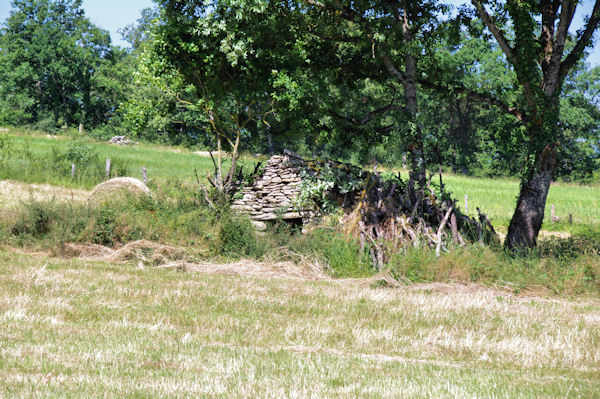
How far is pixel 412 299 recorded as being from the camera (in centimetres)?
930

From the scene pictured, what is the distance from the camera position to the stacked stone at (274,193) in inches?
564

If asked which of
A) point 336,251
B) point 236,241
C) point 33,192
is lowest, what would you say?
point 33,192

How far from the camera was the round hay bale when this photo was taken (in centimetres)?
1540

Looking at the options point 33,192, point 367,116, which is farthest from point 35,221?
point 33,192

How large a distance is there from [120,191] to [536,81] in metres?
11.0

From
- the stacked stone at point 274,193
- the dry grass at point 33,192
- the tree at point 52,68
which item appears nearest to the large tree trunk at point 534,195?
the stacked stone at point 274,193

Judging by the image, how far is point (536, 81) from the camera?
41.4 feet

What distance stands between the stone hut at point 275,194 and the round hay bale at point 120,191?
263cm

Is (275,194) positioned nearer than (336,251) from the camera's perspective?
No

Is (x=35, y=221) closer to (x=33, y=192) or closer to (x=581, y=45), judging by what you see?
(x=33, y=192)

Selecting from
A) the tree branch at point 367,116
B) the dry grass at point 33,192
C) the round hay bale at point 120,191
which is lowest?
the dry grass at point 33,192

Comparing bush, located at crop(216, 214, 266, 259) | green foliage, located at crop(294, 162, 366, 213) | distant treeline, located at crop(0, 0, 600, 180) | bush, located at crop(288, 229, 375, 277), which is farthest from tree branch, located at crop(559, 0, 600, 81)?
bush, located at crop(216, 214, 266, 259)

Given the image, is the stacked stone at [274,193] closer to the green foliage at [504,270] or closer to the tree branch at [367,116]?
the tree branch at [367,116]

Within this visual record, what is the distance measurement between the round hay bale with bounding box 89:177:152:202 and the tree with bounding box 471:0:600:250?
9127 mm
